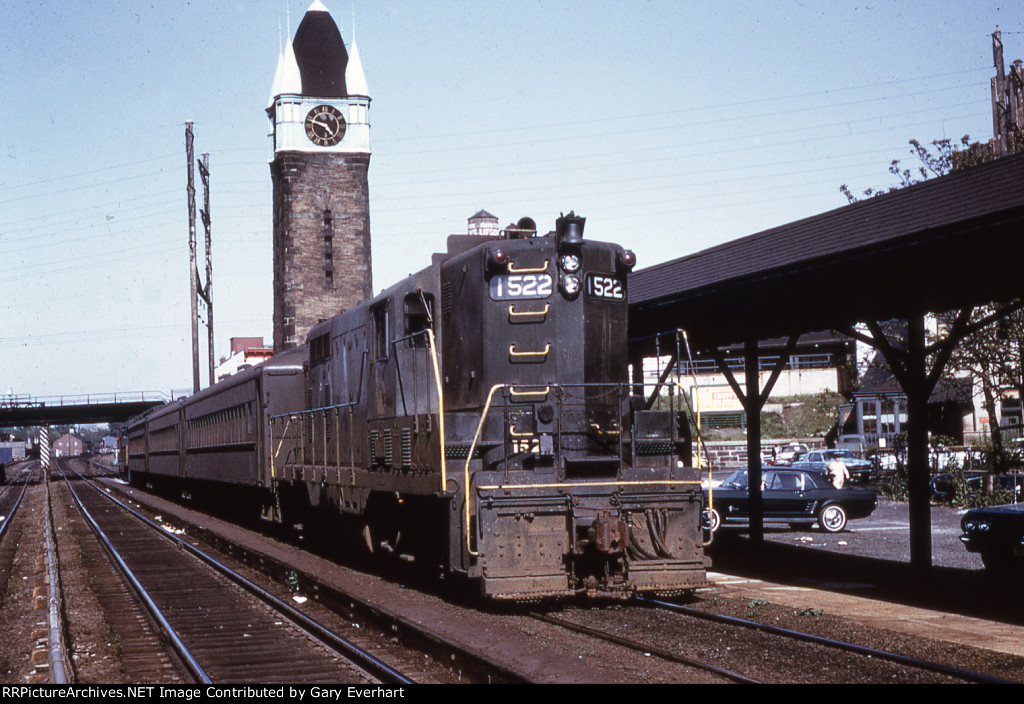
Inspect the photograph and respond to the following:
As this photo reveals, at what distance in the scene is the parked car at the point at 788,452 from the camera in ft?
139

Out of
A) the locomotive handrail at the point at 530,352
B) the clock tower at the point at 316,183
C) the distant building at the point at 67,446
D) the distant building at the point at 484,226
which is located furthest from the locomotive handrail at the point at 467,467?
the distant building at the point at 67,446

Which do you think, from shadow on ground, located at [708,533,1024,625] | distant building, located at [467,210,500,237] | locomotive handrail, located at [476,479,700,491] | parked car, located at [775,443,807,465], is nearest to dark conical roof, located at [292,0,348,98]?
distant building, located at [467,210,500,237]

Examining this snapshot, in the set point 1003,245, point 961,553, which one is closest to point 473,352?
point 1003,245

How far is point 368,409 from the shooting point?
13.4 m

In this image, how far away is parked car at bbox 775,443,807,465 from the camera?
139 feet

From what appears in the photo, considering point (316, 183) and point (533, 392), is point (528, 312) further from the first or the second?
point (316, 183)

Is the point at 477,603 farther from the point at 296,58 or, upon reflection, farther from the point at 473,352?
the point at 296,58

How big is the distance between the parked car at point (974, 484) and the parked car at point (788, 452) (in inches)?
553

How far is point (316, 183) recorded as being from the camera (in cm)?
4712

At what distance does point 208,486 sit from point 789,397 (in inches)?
1422

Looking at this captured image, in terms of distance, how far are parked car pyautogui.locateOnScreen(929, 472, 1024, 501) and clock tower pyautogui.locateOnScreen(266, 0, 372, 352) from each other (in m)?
26.8

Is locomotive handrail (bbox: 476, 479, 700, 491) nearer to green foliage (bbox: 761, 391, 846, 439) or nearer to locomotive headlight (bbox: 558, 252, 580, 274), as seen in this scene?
locomotive headlight (bbox: 558, 252, 580, 274)

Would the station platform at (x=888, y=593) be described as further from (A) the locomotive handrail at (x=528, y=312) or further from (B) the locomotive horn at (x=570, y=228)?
(B) the locomotive horn at (x=570, y=228)
